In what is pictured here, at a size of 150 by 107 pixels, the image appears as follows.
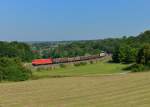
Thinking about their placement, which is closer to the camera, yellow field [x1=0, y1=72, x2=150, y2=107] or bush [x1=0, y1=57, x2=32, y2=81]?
yellow field [x1=0, y1=72, x2=150, y2=107]

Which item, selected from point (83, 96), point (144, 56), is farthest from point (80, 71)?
point (83, 96)

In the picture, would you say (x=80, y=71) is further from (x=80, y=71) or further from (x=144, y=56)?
(x=144, y=56)

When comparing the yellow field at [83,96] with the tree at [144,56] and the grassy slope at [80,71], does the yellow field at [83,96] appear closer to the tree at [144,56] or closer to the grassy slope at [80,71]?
the grassy slope at [80,71]

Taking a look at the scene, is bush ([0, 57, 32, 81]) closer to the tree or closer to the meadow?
the meadow

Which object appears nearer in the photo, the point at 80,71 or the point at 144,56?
the point at 144,56

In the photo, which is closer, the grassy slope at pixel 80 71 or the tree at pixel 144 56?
the grassy slope at pixel 80 71

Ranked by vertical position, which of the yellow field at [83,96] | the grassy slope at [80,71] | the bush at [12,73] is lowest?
the grassy slope at [80,71]

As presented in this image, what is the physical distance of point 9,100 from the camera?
1900cm

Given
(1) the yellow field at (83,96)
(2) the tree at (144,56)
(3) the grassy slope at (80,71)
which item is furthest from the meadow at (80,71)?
(1) the yellow field at (83,96)

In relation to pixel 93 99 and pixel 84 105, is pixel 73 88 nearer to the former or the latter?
pixel 93 99

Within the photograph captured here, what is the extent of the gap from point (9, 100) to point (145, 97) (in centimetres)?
704

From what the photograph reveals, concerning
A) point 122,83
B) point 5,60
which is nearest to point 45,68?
point 5,60

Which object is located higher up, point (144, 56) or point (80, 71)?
point (144, 56)

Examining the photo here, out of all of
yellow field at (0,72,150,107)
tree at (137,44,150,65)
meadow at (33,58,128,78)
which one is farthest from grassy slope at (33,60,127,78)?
yellow field at (0,72,150,107)
